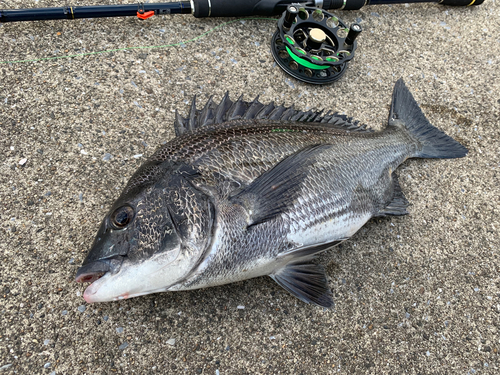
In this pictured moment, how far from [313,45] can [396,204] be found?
132 centimetres

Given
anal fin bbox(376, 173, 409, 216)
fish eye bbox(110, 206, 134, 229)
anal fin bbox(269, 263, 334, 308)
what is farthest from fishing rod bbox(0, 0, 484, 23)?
anal fin bbox(269, 263, 334, 308)

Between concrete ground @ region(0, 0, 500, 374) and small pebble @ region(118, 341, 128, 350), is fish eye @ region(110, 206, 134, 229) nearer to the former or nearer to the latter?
concrete ground @ region(0, 0, 500, 374)

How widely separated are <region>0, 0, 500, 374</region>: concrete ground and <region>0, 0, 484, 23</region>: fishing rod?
0.14 metres

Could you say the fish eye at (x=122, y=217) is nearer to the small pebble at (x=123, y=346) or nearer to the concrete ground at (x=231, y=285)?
the concrete ground at (x=231, y=285)

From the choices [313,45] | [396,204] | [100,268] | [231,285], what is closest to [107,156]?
[100,268]

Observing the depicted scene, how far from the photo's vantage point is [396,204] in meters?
2.29

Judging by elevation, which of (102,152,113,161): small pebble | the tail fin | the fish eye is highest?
the fish eye

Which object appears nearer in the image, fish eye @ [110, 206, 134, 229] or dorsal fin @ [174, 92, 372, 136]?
fish eye @ [110, 206, 134, 229]

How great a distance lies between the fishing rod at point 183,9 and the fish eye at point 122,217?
171 cm

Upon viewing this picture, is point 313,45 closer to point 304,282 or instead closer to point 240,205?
point 240,205

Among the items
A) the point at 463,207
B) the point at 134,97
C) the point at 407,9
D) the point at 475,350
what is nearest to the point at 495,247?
the point at 463,207

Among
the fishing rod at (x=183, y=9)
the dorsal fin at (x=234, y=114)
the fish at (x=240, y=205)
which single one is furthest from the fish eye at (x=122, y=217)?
the fishing rod at (x=183, y=9)

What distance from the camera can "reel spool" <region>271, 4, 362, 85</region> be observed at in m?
2.64

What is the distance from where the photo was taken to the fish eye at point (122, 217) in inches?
58.4
